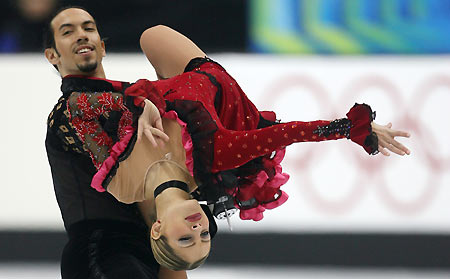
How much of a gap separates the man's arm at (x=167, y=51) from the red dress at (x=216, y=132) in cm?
5

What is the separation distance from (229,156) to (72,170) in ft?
2.42

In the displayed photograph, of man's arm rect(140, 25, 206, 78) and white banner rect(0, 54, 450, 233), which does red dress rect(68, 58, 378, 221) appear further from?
white banner rect(0, 54, 450, 233)

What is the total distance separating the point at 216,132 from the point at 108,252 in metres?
0.67

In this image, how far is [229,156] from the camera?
274 cm

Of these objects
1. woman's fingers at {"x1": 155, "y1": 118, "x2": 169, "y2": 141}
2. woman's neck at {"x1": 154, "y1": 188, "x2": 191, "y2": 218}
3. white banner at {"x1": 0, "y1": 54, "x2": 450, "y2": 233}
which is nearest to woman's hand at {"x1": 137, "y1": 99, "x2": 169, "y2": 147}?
woman's fingers at {"x1": 155, "y1": 118, "x2": 169, "y2": 141}

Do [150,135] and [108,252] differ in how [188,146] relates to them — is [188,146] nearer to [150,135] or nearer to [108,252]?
[150,135]

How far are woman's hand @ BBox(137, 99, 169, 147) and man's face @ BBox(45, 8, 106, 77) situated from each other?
604 millimetres

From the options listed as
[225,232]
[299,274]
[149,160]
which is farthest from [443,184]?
[149,160]

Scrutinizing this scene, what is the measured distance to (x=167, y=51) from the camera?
10.7 feet

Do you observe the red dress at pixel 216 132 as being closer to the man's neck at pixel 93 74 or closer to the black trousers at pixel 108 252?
the man's neck at pixel 93 74

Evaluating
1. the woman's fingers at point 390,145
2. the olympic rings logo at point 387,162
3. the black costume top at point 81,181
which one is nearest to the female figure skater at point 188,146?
the woman's fingers at point 390,145

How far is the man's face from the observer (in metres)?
3.22

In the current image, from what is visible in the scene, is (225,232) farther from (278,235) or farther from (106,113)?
(106,113)

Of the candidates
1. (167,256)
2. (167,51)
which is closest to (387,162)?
(167,51)
